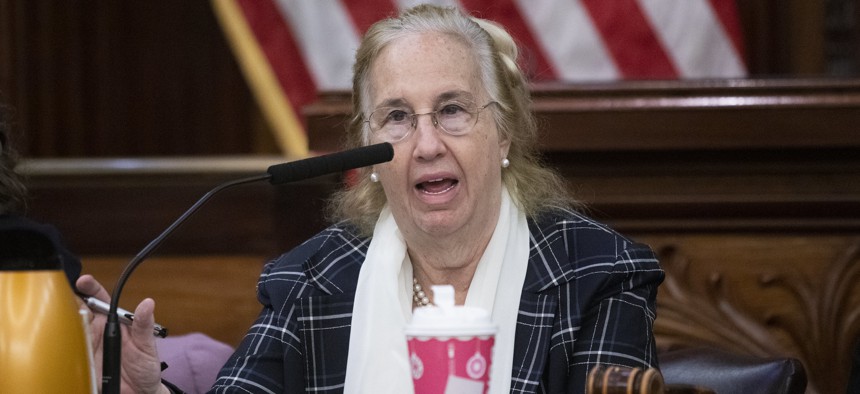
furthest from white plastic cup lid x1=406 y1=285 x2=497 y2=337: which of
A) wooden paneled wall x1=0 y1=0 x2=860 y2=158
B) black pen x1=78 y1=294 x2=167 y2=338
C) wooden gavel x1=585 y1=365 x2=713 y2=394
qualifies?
wooden paneled wall x1=0 y1=0 x2=860 y2=158

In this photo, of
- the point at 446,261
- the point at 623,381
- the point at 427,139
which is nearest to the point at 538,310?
the point at 446,261

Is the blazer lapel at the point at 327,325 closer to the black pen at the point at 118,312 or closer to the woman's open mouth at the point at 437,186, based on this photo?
the woman's open mouth at the point at 437,186

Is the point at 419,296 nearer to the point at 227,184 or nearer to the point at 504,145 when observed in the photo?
the point at 504,145

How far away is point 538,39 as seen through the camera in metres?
3.51

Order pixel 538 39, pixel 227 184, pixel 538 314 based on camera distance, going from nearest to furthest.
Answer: pixel 227 184 < pixel 538 314 < pixel 538 39

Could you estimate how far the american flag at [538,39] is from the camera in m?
3.42

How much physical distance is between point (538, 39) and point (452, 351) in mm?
2272

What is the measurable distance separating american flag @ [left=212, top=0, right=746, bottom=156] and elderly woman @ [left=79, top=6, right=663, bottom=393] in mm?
1205

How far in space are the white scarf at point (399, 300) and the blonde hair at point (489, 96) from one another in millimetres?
70

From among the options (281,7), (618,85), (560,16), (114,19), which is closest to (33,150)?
(114,19)

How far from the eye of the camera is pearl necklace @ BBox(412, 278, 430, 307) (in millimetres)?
2182

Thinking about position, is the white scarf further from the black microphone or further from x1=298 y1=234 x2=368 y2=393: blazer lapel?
the black microphone

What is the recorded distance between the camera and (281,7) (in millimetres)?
3523

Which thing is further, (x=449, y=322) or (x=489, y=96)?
(x=489, y=96)
